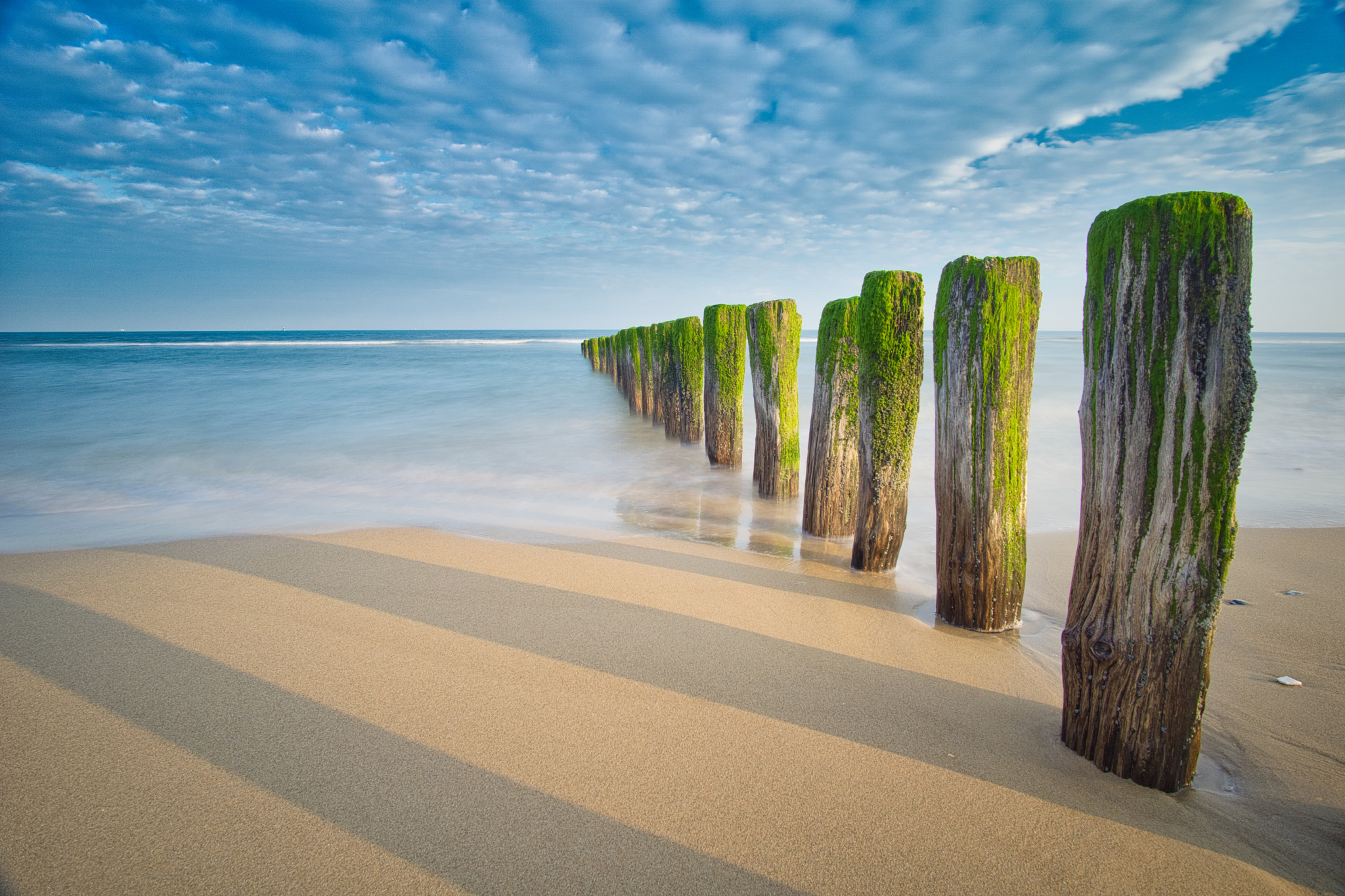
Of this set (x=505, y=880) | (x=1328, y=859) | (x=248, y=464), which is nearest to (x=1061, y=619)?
(x=1328, y=859)

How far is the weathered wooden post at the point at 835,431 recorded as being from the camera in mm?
4391

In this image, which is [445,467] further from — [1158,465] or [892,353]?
[1158,465]

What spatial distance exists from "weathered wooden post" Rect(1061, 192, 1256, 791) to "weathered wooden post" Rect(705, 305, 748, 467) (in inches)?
195

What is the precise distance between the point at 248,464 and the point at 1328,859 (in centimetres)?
967

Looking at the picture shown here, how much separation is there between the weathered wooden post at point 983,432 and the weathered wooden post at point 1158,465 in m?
0.82

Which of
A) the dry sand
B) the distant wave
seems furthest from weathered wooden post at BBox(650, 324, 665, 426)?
the distant wave

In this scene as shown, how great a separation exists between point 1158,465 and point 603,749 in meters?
1.84

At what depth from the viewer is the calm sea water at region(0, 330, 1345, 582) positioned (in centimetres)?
501

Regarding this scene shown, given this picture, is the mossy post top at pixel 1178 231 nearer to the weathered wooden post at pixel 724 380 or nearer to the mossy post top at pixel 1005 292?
the mossy post top at pixel 1005 292

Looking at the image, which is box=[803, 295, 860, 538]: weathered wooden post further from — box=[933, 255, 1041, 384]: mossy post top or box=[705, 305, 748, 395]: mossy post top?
box=[705, 305, 748, 395]: mossy post top

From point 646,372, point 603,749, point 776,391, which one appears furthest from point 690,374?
point 603,749

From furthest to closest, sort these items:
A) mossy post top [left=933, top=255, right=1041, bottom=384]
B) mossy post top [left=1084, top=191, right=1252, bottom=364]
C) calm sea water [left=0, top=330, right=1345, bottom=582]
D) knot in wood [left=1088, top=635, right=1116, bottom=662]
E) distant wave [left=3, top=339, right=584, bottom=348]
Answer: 1. distant wave [left=3, top=339, right=584, bottom=348]
2. calm sea water [left=0, top=330, right=1345, bottom=582]
3. mossy post top [left=933, top=255, right=1041, bottom=384]
4. knot in wood [left=1088, top=635, right=1116, bottom=662]
5. mossy post top [left=1084, top=191, right=1252, bottom=364]

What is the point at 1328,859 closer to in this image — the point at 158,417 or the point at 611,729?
the point at 611,729

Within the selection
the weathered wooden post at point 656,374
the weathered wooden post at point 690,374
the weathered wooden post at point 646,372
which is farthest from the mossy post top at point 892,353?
the weathered wooden post at point 646,372
